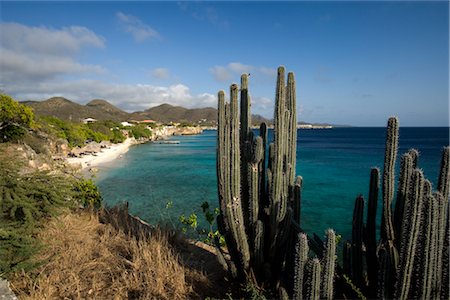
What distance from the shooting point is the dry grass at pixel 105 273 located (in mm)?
4105

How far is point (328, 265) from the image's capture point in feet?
10.8

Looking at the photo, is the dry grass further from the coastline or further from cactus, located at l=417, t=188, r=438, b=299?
the coastline

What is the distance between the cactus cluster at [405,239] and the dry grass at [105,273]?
7.93 feet

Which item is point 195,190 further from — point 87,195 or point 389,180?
point 389,180

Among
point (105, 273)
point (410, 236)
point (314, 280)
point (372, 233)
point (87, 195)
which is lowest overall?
point (105, 273)

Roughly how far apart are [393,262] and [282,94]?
2.73m

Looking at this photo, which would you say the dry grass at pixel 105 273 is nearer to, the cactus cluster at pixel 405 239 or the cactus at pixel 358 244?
the cactus at pixel 358 244

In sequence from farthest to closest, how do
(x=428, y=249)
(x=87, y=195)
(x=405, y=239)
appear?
(x=87, y=195) < (x=405, y=239) < (x=428, y=249)

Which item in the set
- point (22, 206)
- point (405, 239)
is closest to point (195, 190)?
point (22, 206)

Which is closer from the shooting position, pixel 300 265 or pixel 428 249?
pixel 428 249

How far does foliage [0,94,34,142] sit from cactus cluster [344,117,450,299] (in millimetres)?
29201

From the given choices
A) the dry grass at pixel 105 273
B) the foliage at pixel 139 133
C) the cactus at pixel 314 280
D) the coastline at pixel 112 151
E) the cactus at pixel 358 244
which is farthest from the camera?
the foliage at pixel 139 133

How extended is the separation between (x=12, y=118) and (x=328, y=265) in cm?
3092

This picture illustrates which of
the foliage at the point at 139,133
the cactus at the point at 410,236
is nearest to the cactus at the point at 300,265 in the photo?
the cactus at the point at 410,236
